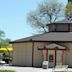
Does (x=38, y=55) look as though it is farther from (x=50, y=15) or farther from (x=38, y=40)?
(x=50, y=15)

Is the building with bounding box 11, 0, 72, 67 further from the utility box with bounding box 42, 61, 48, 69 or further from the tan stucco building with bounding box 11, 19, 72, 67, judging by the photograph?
the utility box with bounding box 42, 61, 48, 69

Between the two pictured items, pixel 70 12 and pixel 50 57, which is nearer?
pixel 50 57

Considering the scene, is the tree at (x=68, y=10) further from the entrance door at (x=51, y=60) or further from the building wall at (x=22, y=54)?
the entrance door at (x=51, y=60)

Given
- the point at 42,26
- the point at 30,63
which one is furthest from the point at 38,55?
the point at 42,26

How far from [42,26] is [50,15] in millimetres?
2950

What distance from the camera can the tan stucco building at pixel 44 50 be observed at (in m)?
50.0

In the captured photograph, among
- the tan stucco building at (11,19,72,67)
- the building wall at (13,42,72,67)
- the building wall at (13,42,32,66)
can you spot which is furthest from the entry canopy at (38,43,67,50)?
the building wall at (13,42,32,66)

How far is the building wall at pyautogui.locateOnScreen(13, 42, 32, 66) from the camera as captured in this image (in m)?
51.9

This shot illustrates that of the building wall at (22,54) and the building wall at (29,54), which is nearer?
the building wall at (29,54)

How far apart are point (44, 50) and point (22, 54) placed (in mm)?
4448

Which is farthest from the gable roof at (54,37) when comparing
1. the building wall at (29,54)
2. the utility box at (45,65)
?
the utility box at (45,65)

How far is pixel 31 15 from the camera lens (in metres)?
83.5

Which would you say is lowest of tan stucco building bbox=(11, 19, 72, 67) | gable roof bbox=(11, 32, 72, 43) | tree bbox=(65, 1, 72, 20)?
tan stucco building bbox=(11, 19, 72, 67)

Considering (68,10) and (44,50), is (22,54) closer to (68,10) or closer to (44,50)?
(44,50)
